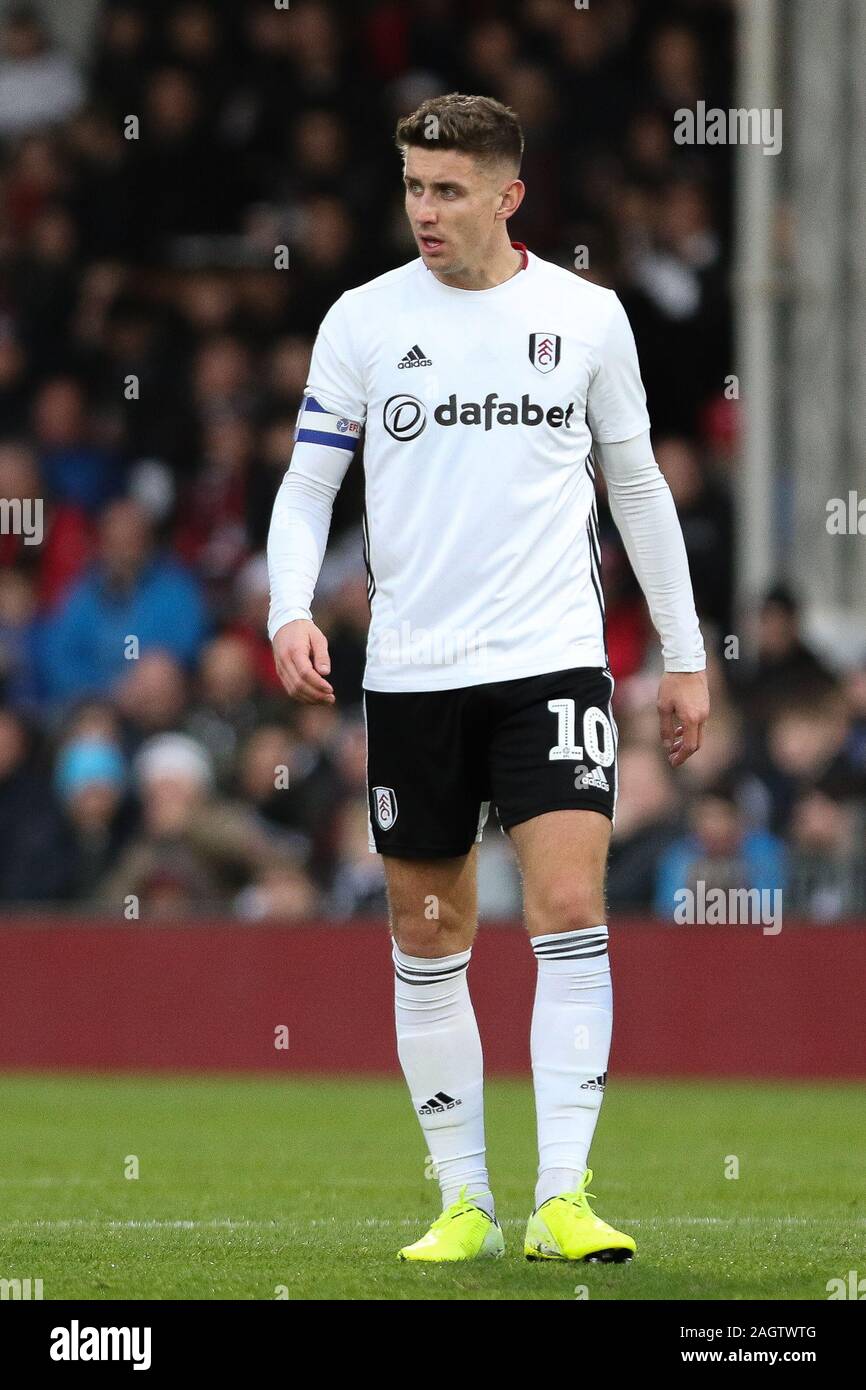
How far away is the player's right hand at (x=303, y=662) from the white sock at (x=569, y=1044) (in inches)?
27.0

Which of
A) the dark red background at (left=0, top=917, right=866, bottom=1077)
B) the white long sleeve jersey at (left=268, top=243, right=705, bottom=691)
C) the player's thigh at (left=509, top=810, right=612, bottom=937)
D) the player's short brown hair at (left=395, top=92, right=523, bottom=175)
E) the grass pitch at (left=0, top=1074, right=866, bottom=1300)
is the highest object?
the player's short brown hair at (left=395, top=92, right=523, bottom=175)

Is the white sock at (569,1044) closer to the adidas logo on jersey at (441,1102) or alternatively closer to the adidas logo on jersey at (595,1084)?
the adidas logo on jersey at (595,1084)

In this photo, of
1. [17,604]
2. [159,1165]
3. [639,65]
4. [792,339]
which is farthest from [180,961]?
[639,65]

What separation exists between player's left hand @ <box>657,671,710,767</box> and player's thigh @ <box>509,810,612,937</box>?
33 centimetres

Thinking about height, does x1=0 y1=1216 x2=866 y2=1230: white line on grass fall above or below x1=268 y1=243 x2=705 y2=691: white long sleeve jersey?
below

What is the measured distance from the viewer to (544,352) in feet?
17.7

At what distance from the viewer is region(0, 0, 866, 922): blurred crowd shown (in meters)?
11.5

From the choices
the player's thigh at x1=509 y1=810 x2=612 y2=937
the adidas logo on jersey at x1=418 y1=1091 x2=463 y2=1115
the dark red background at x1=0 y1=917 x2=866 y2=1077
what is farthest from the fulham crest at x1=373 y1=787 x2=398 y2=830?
the dark red background at x1=0 y1=917 x2=866 y2=1077

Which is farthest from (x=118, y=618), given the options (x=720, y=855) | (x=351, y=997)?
(x=720, y=855)

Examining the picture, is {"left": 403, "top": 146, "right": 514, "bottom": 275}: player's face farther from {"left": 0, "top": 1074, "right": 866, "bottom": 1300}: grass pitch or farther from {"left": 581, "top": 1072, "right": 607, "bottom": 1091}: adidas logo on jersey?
{"left": 0, "top": 1074, "right": 866, "bottom": 1300}: grass pitch

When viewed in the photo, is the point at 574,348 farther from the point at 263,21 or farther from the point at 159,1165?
the point at 263,21

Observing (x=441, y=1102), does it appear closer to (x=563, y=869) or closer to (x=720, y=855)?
(x=563, y=869)

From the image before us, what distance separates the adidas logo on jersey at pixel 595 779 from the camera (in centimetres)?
531

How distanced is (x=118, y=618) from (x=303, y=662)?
822 cm
